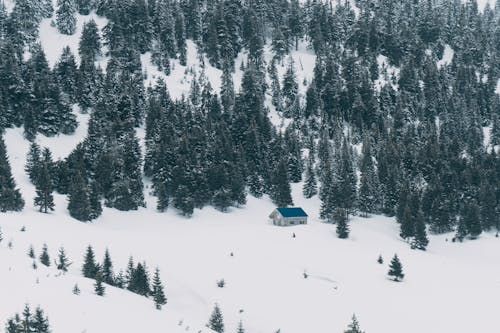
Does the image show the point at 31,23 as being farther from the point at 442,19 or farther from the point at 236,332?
the point at 442,19

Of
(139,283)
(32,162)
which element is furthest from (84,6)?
(139,283)

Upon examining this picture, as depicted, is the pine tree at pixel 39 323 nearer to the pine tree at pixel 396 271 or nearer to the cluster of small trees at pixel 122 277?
the cluster of small trees at pixel 122 277

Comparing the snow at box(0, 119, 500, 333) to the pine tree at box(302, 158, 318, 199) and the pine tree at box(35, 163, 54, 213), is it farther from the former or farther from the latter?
the pine tree at box(302, 158, 318, 199)

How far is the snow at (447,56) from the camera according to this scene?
151750 mm

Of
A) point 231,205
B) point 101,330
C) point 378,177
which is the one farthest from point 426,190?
point 101,330

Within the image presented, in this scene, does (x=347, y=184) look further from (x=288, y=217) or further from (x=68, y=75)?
(x=68, y=75)

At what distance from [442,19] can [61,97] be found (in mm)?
114855

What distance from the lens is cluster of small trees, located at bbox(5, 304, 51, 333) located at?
28.0m

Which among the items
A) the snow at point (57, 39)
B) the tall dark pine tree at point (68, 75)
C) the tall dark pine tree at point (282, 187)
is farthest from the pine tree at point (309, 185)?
the snow at point (57, 39)

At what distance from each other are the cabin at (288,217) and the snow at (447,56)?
8093 cm

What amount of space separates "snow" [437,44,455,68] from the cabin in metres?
80.9

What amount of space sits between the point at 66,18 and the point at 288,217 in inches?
3107

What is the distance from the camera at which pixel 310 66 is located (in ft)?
472

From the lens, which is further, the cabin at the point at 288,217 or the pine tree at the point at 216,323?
the cabin at the point at 288,217
